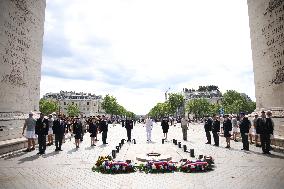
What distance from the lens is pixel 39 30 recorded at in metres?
18.1

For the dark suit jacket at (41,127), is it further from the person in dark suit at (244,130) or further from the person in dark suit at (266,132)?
the person in dark suit at (266,132)

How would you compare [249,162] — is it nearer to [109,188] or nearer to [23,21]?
[109,188]

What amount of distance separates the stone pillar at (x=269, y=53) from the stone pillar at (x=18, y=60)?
1416 centimetres

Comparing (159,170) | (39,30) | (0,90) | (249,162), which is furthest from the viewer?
(39,30)

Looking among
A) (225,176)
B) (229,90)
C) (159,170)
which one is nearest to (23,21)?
(159,170)

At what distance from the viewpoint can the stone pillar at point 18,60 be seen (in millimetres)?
13500

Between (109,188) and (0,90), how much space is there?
9329 mm

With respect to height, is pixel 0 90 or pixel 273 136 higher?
pixel 0 90

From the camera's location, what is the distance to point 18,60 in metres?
15.1

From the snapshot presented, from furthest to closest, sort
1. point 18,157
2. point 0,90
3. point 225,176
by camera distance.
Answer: point 0,90
point 18,157
point 225,176

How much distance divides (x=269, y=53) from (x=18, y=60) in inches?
567

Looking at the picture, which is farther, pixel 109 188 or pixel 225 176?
pixel 225 176

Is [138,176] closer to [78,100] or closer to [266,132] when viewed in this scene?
[266,132]

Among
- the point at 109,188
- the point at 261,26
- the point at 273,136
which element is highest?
the point at 261,26
